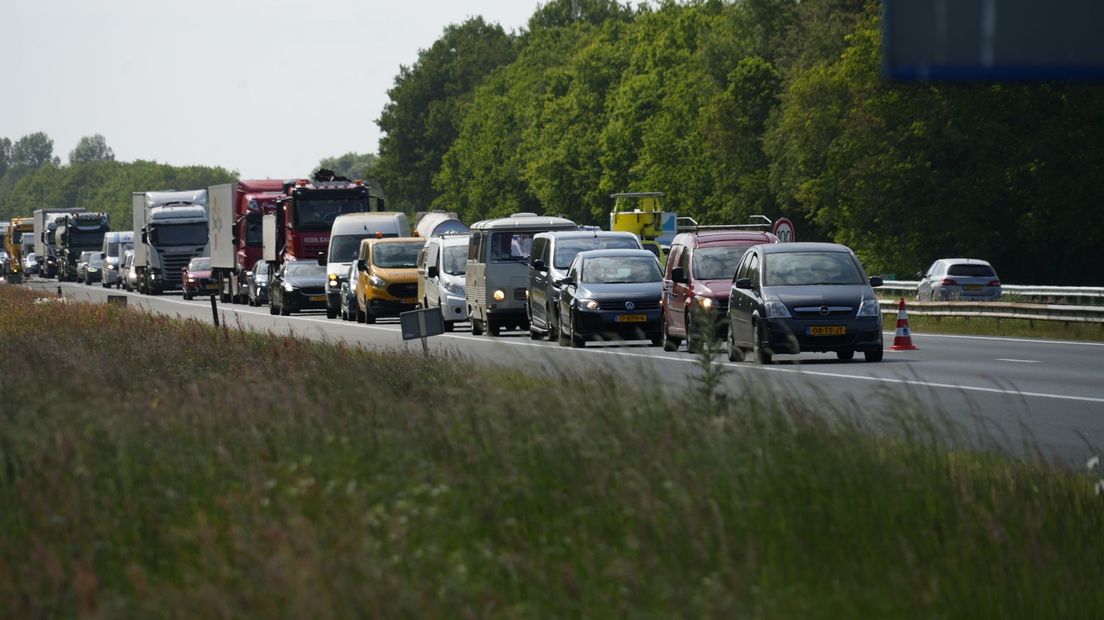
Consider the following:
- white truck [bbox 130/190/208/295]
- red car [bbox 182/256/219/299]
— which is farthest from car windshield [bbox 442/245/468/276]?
white truck [bbox 130/190/208/295]

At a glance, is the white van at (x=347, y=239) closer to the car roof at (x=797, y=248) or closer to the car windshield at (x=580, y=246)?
the car windshield at (x=580, y=246)

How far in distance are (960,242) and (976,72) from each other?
64.7 metres

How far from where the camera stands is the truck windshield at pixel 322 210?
56094 mm

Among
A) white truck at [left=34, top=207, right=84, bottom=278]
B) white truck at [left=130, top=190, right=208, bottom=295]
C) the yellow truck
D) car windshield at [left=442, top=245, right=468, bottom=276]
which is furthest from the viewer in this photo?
the yellow truck

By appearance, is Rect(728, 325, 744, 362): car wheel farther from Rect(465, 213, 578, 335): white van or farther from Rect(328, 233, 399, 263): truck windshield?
Rect(328, 233, 399, 263): truck windshield

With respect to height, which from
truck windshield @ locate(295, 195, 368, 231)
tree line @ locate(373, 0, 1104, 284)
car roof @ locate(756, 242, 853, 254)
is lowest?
car roof @ locate(756, 242, 853, 254)

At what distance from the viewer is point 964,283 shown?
2046 inches

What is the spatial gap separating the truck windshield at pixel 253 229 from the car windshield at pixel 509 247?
25641 mm

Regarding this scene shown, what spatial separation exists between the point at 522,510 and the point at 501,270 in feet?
97.8

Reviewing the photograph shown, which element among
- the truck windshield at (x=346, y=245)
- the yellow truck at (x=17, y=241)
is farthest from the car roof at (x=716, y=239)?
the yellow truck at (x=17, y=241)

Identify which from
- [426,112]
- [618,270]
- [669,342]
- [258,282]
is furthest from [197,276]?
[426,112]

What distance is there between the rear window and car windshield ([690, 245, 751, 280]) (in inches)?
849

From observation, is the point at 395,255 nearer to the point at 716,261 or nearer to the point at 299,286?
the point at 299,286

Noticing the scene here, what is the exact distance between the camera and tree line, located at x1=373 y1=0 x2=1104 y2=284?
6838 cm
